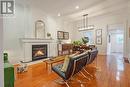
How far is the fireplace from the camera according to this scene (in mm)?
6800

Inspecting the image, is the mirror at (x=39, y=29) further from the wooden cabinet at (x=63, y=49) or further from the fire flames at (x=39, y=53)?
the wooden cabinet at (x=63, y=49)

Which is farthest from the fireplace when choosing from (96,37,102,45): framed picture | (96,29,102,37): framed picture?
(96,29,102,37): framed picture

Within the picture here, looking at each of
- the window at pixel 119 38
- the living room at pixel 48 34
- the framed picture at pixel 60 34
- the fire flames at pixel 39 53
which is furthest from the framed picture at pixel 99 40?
the fire flames at pixel 39 53

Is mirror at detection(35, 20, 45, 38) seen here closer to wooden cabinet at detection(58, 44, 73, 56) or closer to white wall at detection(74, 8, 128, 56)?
wooden cabinet at detection(58, 44, 73, 56)

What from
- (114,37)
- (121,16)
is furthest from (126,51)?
(114,37)

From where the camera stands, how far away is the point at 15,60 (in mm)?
→ 6152

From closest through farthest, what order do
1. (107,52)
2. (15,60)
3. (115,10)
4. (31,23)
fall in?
(15,60), (31,23), (115,10), (107,52)

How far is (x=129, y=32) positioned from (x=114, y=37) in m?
5.13

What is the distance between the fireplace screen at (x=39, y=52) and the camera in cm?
680

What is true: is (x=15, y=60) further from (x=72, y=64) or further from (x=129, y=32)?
(x=129, y=32)

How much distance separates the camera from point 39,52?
23.4 feet

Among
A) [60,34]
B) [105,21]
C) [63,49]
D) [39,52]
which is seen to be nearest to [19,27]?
[39,52]

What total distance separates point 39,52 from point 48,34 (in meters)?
1.48

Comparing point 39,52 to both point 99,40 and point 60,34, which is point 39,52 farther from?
point 99,40
